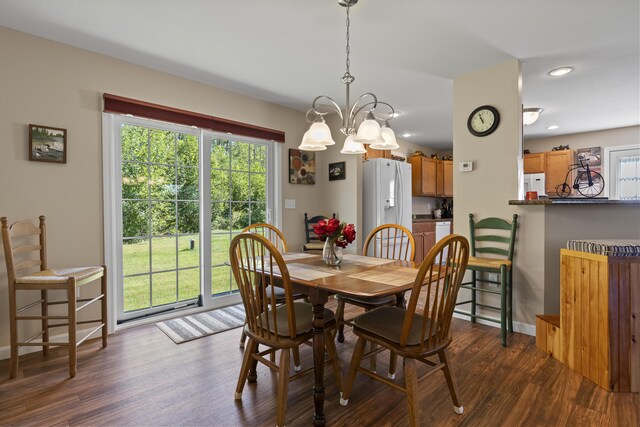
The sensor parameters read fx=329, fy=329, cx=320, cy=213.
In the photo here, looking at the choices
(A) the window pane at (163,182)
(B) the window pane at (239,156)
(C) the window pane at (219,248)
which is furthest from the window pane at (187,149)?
(C) the window pane at (219,248)

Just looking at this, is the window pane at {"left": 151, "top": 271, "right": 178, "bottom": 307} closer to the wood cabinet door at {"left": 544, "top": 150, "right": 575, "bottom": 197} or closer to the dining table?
the dining table

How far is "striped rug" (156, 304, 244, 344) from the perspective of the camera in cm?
279

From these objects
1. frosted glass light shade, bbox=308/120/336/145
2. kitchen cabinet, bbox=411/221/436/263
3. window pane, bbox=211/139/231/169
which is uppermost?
window pane, bbox=211/139/231/169

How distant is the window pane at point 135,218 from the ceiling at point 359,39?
49.6 inches

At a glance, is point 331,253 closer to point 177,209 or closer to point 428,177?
point 177,209

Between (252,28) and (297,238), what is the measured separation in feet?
8.20

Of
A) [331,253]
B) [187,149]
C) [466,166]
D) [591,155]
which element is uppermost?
[591,155]

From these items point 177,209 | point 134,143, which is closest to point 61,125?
point 134,143

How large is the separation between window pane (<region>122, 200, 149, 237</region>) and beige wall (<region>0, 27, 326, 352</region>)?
0.71 feet

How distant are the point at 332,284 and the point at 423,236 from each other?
14.4 feet

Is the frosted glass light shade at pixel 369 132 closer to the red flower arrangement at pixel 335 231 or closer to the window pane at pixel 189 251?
the red flower arrangement at pixel 335 231

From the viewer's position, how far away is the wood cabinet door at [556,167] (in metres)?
5.21

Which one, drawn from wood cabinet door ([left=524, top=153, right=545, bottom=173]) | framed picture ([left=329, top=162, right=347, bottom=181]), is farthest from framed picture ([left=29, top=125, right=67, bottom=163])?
wood cabinet door ([left=524, top=153, right=545, bottom=173])

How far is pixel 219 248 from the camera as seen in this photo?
359 centimetres
